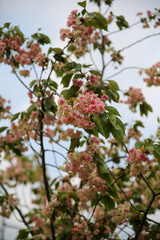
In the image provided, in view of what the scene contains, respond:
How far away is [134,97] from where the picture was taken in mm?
3348

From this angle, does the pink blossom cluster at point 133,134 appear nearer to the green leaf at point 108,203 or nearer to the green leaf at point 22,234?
the green leaf at point 108,203

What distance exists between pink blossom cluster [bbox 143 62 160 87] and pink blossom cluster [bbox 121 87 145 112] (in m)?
0.21

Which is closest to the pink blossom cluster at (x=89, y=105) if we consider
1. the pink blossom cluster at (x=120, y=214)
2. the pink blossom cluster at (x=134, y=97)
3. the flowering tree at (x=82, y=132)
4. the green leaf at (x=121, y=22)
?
the flowering tree at (x=82, y=132)

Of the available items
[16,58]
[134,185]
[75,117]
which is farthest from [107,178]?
[134,185]

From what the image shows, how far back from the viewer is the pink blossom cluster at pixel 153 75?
3.06 meters

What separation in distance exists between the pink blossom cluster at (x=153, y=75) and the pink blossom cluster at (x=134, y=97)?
0.21m

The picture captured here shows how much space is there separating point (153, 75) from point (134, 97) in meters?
0.42

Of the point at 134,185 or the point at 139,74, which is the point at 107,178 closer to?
the point at 139,74

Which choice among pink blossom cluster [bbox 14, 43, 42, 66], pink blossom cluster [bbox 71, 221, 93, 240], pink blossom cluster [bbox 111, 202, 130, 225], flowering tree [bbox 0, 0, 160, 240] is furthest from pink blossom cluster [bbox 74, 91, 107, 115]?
pink blossom cluster [bbox 14, 43, 42, 66]

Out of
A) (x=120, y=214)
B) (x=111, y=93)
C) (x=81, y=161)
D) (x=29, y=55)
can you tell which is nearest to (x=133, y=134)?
(x=120, y=214)

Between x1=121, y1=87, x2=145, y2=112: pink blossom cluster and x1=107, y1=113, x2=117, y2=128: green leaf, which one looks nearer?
x1=107, y1=113, x2=117, y2=128: green leaf

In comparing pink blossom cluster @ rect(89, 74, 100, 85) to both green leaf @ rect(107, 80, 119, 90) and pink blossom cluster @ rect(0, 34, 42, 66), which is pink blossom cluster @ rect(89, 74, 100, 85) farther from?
pink blossom cluster @ rect(0, 34, 42, 66)

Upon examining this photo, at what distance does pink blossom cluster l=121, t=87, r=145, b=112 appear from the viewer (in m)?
3.30

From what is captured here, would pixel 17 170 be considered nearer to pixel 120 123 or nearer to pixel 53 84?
pixel 53 84
